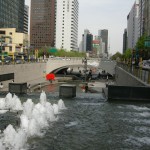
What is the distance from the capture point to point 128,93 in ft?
109

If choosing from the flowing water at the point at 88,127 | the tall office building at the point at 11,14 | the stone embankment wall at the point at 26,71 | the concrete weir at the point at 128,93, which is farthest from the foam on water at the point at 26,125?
the tall office building at the point at 11,14

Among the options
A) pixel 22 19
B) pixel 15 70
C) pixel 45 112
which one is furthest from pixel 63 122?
pixel 22 19

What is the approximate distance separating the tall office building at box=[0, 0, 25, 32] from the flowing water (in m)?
119

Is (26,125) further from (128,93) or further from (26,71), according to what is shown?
(26,71)

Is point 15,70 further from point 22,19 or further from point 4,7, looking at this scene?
point 22,19

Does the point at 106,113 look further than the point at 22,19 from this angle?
No

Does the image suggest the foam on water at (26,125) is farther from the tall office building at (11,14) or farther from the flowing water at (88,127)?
the tall office building at (11,14)

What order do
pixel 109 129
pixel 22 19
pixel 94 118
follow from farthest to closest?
pixel 22 19
pixel 94 118
pixel 109 129

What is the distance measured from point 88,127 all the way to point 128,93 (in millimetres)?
12987

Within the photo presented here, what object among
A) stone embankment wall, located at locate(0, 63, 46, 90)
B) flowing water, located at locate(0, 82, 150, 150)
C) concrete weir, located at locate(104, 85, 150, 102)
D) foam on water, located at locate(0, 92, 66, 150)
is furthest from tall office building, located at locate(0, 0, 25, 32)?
flowing water, located at locate(0, 82, 150, 150)

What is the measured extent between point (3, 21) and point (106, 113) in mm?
124517

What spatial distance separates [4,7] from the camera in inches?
5610

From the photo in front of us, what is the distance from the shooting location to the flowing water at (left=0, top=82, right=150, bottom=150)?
56.5ft

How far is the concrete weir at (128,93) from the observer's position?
32000 mm
